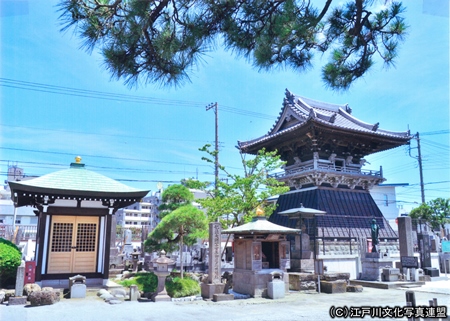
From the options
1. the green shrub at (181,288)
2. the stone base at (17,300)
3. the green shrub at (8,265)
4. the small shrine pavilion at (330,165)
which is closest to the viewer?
the stone base at (17,300)

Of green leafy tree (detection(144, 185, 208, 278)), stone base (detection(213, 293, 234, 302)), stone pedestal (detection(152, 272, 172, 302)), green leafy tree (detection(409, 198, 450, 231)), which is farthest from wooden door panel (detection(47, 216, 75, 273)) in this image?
green leafy tree (detection(409, 198, 450, 231))

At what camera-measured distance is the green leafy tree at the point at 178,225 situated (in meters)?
14.1

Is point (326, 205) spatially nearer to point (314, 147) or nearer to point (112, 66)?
point (314, 147)

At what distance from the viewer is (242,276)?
44.8 ft

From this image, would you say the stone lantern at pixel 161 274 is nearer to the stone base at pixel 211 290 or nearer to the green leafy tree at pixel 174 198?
the stone base at pixel 211 290

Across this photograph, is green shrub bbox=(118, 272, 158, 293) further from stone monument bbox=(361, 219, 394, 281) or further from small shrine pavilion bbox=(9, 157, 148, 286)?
stone monument bbox=(361, 219, 394, 281)

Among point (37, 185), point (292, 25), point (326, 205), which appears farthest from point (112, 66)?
point (326, 205)

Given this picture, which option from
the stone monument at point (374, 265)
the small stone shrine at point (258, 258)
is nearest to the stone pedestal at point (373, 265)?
the stone monument at point (374, 265)

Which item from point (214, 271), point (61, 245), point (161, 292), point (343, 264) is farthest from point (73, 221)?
point (343, 264)

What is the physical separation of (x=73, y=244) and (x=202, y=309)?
6.45 metres

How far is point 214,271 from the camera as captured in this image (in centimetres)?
1248

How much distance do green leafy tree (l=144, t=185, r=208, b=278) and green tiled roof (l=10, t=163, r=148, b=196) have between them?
1656 millimetres

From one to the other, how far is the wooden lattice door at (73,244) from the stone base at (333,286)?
9189mm

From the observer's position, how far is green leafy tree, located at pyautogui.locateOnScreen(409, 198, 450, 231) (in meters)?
33.2
